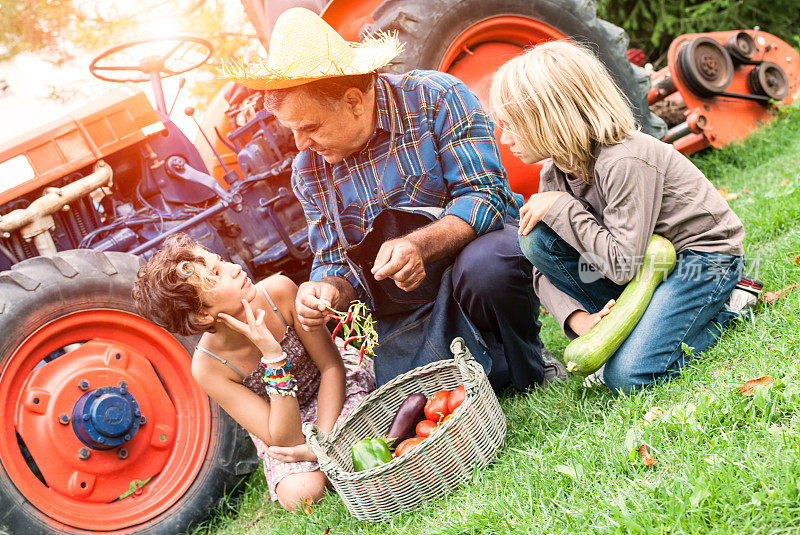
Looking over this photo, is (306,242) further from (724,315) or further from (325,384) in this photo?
(724,315)

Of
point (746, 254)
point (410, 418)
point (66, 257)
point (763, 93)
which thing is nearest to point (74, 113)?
point (66, 257)

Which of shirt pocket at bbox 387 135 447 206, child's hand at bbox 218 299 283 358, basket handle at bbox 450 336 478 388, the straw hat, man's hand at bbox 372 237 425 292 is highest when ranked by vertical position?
the straw hat

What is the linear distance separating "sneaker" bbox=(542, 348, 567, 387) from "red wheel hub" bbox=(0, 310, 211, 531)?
1.62 m

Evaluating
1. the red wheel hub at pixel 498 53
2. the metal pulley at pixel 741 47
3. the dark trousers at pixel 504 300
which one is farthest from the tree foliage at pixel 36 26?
the dark trousers at pixel 504 300

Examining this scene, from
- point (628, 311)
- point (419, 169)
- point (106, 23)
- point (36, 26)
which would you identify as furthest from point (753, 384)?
point (36, 26)

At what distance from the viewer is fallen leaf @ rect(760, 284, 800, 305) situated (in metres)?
2.64

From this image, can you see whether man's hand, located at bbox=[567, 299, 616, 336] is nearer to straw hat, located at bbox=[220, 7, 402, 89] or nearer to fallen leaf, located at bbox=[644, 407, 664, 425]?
fallen leaf, located at bbox=[644, 407, 664, 425]

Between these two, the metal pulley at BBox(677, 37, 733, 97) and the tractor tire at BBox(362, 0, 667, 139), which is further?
the metal pulley at BBox(677, 37, 733, 97)

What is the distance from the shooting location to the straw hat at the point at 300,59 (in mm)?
2709

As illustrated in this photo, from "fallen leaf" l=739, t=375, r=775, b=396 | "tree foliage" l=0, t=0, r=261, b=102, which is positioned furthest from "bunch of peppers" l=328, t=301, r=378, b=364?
"tree foliage" l=0, t=0, r=261, b=102

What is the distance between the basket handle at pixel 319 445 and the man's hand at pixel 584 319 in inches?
41.6

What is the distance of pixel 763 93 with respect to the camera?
5.42 m

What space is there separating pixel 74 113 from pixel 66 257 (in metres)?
0.99

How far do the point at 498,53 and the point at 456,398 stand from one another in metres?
2.42
